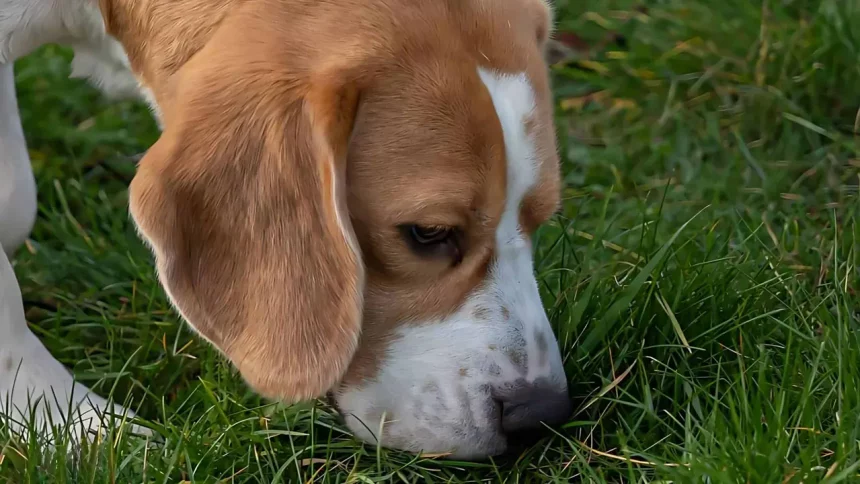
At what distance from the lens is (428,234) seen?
88.2 inches

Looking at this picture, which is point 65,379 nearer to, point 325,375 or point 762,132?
point 325,375

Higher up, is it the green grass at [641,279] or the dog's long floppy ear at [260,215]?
the dog's long floppy ear at [260,215]

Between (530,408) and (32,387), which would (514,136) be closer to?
(530,408)

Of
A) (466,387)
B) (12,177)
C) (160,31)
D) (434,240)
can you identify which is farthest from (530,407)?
(12,177)

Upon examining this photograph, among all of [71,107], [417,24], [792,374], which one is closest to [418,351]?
[417,24]

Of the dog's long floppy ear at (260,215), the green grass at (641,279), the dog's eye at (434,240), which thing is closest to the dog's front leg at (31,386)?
the green grass at (641,279)

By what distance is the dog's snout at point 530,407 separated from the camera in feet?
7.50

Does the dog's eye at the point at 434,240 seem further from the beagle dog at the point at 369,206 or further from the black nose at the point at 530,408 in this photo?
the black nose at the point at 530,408

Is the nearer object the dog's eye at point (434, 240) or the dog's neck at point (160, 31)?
the dog's eye at point (434, 240)

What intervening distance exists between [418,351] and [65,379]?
3.14 feet

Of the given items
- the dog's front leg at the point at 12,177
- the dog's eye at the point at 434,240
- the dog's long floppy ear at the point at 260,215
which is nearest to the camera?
the dog's long floppy ear at the point at 260,215

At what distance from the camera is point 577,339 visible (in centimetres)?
269

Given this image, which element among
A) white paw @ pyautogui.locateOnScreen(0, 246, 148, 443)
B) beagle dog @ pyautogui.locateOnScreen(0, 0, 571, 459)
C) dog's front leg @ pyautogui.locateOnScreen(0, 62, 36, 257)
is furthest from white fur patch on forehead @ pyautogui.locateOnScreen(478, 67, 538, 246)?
dog's front leg @ pyautogui.locateOnScreen(0, 62, 36, 257)

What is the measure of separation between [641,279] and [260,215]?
102cm
